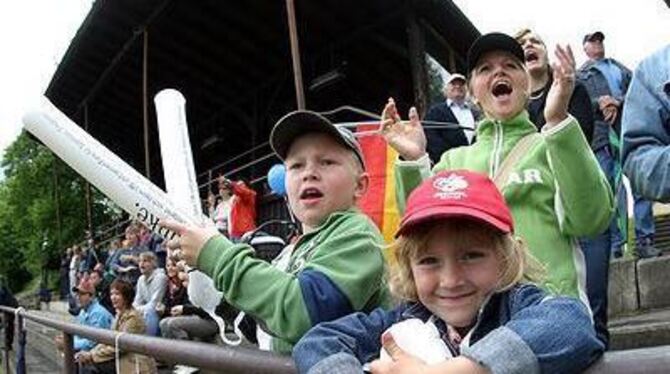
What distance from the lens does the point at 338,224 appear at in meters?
1.81

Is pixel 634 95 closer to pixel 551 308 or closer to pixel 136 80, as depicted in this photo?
pixel 551 308

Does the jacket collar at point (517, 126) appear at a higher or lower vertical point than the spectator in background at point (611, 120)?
lower

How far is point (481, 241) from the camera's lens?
141 cm

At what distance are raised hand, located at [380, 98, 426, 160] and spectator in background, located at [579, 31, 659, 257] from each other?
231cm

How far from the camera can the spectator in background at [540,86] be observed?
8.37 feet

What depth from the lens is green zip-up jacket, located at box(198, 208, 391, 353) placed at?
162 centimetres

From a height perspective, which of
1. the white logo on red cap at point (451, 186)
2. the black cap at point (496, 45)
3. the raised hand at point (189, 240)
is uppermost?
the black cap at point (496, 45)

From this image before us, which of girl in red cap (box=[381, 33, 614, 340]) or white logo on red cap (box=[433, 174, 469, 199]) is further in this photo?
girl in red cap (box=[381, 33, 614, 340])

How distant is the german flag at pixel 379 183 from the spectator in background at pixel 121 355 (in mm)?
1361

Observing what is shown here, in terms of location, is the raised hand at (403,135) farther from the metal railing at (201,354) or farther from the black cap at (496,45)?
the metal railing at (201,354)

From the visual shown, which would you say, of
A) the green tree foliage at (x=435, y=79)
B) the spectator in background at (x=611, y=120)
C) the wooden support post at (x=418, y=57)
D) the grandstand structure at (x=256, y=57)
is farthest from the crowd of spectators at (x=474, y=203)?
the green tree foliage at (x=435, y=79)

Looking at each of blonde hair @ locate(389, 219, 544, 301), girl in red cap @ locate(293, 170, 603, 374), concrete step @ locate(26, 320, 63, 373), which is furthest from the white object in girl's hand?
concrete step @ locate(26, 320, 63, 373)

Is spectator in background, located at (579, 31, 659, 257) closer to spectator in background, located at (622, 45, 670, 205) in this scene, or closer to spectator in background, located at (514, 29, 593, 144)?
spectator in background, located at (514, 29, 593, 144)

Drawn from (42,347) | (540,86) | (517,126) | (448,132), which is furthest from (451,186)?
(42,347)
